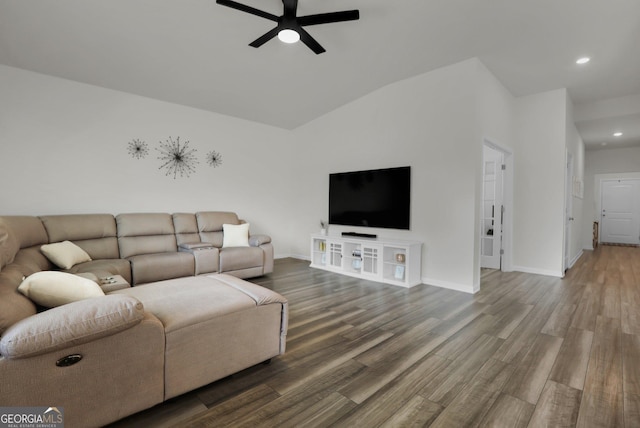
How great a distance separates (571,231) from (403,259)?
12.0 ft

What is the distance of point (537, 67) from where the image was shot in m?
3.79

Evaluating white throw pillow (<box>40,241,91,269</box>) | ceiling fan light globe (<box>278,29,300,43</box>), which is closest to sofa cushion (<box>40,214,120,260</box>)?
white throw pillow (<box>40,241,91,269</box>)

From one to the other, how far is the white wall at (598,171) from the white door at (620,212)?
13.3 inches

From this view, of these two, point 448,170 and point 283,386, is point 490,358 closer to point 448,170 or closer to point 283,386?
point 283,386

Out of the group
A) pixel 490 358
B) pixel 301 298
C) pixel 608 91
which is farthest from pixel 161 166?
pixel 608 91

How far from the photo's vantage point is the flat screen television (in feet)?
13.9

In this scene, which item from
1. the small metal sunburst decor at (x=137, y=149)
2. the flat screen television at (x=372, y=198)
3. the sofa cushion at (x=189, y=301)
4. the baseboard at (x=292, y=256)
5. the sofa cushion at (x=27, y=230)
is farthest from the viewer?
the baseboard at (x=292, y=256)

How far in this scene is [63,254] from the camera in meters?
2.93

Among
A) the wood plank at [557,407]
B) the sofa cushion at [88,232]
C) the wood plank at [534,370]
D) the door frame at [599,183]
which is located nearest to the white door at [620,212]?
the door frame at [599,183]

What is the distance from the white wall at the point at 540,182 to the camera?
438 centimetres

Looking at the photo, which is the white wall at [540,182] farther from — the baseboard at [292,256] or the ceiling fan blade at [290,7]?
the ceiling fan blade at [290,7]

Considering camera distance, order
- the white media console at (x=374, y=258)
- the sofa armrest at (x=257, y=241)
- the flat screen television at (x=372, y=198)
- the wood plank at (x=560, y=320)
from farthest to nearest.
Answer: the sofa armrest at (x=257, y=241) < the flat screen television at (x=372, y=198) < the white media console at (x=374, y=258) < the wood plank at (x=560, y=320)

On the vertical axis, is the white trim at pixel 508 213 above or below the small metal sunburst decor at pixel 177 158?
below

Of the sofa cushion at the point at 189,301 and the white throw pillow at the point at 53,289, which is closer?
the white throw pillow at the point at 53,289
